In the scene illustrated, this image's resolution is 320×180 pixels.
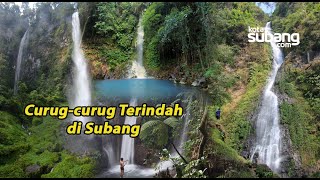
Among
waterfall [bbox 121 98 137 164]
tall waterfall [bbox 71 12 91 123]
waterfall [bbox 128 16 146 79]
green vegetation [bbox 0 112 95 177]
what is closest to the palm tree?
waterfall [bbox 121 98 137 164]

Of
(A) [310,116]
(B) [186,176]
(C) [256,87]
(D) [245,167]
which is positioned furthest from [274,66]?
(B) [186,176]

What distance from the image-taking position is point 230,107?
1096 cm

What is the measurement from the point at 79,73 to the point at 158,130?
731 cm

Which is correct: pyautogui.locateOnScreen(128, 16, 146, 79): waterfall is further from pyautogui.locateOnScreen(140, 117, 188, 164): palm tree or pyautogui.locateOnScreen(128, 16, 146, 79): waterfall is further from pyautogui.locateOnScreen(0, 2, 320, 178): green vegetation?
pyautogui.locateOnScreen(140, 117, 188, 164): palm tree

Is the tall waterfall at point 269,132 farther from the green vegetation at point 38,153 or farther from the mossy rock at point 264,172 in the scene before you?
the green vegetation at point 38,153

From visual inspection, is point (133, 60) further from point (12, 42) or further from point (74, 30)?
point (12, 42)

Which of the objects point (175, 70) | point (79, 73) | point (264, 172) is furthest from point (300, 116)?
point (79, 73)

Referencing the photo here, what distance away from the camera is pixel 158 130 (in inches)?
333

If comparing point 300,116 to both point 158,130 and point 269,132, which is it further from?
Result: point 158,130

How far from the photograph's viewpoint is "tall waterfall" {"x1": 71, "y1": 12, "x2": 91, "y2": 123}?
13008 millimetres

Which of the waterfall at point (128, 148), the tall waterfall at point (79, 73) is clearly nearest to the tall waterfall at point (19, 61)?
the tall waterfall at point (79, 73)

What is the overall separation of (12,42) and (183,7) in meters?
9.20

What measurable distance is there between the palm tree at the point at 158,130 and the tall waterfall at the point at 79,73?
465cm

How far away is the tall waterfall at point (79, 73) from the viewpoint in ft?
42.7
